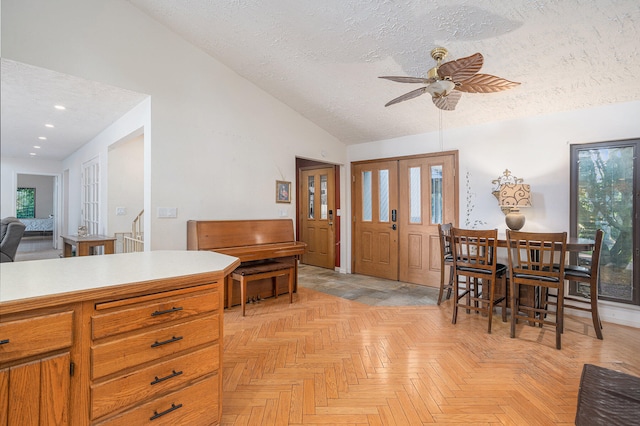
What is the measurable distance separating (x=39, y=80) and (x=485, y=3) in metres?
4.03

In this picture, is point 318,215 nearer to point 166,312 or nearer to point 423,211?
point 423,211

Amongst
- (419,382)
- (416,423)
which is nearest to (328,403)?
(416,423)

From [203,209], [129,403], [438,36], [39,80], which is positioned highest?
[438,36]

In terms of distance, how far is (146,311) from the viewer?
1345mm

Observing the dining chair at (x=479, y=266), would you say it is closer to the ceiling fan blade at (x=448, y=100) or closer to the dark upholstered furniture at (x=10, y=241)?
the ceiling fan blade at (x=448, y=100)

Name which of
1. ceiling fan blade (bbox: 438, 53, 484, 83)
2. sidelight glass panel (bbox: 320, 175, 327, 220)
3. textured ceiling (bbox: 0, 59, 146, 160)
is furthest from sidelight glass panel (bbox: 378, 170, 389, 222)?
textured ceiling (bbox: 0, 59, 146, 160)

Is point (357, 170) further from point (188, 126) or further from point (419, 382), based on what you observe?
point (419, 382)

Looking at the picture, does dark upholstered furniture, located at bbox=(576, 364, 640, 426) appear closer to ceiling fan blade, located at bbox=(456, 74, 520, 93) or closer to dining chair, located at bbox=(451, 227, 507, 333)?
dining chair, located at bbox=(451, 227, 507, 333)

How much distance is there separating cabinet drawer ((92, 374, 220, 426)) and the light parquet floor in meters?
0.24

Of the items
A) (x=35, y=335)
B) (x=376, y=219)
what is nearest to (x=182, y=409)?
(x=35, y=335)

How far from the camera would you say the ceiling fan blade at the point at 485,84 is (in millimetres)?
2369

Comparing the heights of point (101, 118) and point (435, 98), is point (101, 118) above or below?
above

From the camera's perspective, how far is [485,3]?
7.49ft

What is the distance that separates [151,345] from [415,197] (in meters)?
4.25
